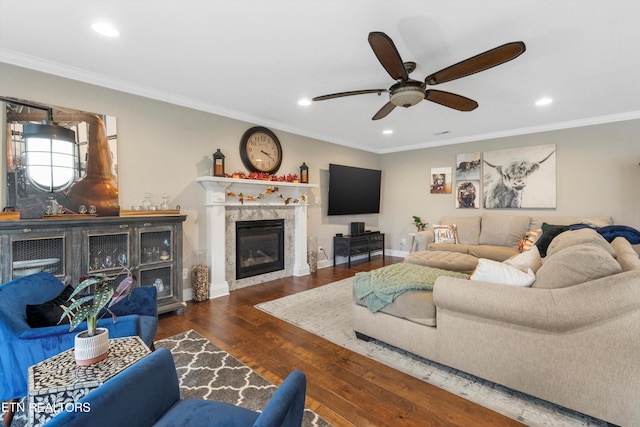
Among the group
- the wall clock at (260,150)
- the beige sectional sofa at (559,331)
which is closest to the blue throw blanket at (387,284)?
the beige sectional sofa at (559,331)

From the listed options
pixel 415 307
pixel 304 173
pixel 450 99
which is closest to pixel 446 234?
pixel 304 173

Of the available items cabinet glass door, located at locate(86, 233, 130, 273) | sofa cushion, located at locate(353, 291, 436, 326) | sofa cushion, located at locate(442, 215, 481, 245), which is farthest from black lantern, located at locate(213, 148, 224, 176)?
sofa cushion, located at locate(442, 215, 481, 245)

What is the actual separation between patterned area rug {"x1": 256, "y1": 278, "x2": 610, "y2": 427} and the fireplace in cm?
95

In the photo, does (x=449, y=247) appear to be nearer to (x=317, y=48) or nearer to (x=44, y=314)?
(x=317, y=48)

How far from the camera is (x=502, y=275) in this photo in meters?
2.02

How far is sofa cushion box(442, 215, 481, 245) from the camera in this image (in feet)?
17.5

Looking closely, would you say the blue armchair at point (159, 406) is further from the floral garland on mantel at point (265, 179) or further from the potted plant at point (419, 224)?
the potted plant at point (419, 224)

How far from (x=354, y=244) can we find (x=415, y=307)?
11.6 feet

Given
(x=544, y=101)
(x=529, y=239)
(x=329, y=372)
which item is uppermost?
(x=544, y=101)

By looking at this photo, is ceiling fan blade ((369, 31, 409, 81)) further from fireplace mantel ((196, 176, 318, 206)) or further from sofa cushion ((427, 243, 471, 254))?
sofa cushion ((427, 243, 471, 254))

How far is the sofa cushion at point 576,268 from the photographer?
1690 millimetres

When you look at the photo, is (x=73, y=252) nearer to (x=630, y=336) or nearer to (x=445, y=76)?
(x=445, y=76)

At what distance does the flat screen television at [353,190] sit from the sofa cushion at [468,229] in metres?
1.88

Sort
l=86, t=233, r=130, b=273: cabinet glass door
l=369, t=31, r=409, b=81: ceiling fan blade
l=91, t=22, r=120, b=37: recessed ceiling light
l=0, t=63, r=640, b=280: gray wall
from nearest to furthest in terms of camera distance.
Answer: l=369, t=31, r=409, b=81: ceiling fan blade → l=91, t=22, r=120, b=37: recessed ceiling light → l=86, t=233, r=130, b=273: cabinet glass door → l=0, t=63, r=640, b=280: gray wall
